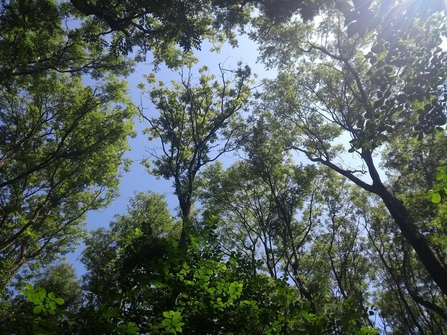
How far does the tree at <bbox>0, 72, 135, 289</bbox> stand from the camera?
1391 centimetres

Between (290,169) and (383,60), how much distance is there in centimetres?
1419

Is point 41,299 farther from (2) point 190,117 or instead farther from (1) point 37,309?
(2) point 190,117

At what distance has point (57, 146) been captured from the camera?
15.5 meters

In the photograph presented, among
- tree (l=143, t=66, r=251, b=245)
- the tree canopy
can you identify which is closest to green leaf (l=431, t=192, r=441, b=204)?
the tree canopy

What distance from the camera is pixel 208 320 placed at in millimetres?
3383

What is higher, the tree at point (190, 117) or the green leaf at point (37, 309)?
the tree at point (190, 117)

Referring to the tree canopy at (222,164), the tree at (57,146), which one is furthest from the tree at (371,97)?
the tree at (57,146)

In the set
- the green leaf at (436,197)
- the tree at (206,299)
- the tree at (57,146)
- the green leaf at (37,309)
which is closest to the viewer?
the green leaf at (436,197)

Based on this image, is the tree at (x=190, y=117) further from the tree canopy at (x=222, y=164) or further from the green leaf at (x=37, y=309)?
the green leaf at (x=37, y=309)

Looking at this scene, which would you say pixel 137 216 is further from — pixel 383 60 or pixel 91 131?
pixel 383 60

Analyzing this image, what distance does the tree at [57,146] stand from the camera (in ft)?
45.6

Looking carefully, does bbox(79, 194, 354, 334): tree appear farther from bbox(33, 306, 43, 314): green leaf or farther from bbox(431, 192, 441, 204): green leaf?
bbox(431, 192, 441, 204): green leaf

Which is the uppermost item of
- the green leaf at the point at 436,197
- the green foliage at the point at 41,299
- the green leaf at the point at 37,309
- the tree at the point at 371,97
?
the tree at the point at 371,97

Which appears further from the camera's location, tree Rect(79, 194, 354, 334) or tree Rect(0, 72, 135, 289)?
tree Rect(0, 72, 135, 289)
